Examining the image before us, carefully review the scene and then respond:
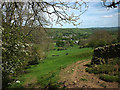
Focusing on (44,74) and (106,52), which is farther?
(106,52)

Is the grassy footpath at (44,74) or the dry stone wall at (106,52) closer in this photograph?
the grassy footpath at (44,74)

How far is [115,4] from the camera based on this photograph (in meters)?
4.38

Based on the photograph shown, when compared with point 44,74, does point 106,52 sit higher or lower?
higher

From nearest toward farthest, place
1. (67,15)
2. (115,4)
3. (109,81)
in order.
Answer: (115,4), (67,15), (109,81)

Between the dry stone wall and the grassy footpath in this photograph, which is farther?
the dry stone wall

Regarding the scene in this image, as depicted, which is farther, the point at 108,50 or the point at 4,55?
the point at 108,50

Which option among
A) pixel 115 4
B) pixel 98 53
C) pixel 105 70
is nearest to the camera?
pixel 115 4

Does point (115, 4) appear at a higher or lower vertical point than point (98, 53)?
higher

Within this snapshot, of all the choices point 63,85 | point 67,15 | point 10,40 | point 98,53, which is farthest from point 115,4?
point 98,53

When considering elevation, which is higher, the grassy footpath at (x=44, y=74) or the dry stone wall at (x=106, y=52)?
the dry stone wall at (x=106, y=52)

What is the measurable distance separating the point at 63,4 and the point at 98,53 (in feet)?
38.0

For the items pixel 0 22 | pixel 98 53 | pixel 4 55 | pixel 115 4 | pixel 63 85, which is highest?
pixel 115 4

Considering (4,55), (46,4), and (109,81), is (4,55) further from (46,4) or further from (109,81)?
(109,81)

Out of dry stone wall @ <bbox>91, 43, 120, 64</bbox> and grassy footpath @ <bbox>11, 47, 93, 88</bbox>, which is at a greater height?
dry stone wall @ <bbox>91, 43, 120, 64</bbox>
